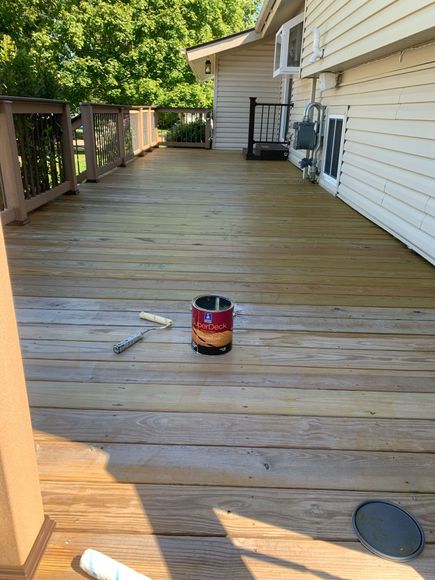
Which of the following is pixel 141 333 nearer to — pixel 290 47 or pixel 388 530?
pixel 388 530

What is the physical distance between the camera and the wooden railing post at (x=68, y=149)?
502 cm

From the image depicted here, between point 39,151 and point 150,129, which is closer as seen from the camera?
point 39,151

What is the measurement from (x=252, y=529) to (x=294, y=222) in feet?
11.7

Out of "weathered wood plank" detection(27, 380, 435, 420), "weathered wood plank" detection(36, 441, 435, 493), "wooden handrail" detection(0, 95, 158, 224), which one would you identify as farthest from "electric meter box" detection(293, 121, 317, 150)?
"weathered wood plank" detection(36, 441, 435, 493)

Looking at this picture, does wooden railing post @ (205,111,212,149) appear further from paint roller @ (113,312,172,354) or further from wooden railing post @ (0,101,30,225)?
paint roller @ (113,312,172,354)

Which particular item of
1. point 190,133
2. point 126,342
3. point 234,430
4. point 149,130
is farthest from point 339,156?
point 190,133

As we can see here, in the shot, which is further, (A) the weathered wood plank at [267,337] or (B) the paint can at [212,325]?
(A) the weathered wood plank at [267,337]

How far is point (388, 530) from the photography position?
3.80ft

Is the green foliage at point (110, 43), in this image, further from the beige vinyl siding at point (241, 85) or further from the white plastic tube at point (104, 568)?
the white plastic tube at point (104, 568)

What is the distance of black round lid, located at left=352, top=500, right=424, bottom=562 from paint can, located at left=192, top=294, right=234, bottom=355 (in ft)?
2.97

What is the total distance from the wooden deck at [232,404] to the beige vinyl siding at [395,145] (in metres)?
0.41

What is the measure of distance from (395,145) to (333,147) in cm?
232

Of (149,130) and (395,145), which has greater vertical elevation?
(395,145)

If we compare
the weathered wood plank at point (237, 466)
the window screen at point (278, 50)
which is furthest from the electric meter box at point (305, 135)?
the weathered wood plank at point (237, 466)
